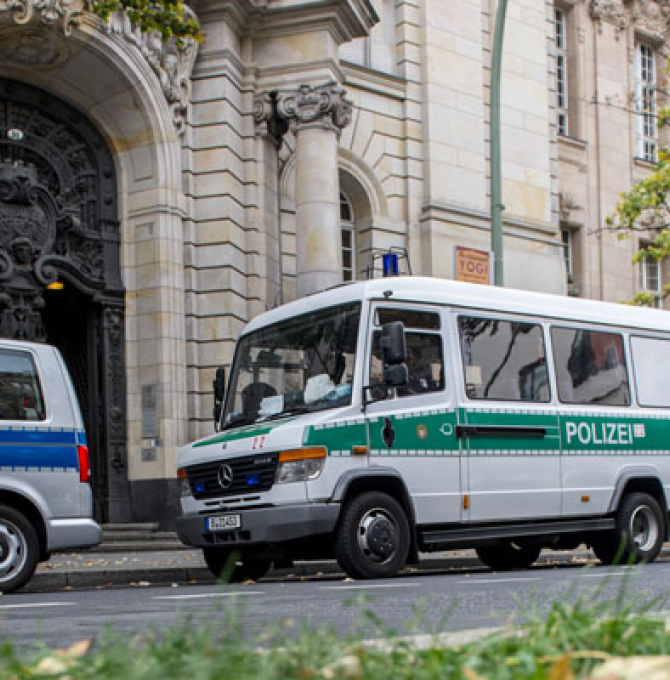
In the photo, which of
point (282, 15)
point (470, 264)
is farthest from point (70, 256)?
point (470, 264)

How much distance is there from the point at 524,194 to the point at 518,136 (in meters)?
1.19

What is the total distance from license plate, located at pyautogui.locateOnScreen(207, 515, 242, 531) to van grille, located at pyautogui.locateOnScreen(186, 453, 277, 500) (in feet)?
0.73

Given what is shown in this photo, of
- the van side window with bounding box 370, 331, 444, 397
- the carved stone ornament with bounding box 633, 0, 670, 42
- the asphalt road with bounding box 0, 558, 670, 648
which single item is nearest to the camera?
the asphalt road with bounding box 0, 558, 670, 648

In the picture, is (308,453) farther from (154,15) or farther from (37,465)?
(154,15)

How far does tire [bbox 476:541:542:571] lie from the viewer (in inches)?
536

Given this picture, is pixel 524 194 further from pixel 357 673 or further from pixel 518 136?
pixel 357 673

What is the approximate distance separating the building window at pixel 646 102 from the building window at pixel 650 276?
2.60m

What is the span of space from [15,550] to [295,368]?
2.91m

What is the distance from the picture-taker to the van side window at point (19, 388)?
10.3m

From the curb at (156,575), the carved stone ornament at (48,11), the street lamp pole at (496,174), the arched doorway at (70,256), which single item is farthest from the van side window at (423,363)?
the arched doorway at (70,256)

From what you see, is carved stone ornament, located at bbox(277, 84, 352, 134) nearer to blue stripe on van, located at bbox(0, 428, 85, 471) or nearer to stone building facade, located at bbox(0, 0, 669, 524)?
stone building facade, located at bbox(0, 0, 669, 524)

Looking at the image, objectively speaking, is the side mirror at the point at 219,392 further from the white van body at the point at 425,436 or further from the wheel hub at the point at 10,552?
the wheel hub at the point at 10,552

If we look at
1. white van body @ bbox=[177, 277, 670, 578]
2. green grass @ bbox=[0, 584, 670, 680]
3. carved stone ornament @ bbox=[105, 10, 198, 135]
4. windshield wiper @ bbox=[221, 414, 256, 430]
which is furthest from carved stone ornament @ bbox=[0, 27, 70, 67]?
green grass @ bbox=[0, 584, 670, 680]

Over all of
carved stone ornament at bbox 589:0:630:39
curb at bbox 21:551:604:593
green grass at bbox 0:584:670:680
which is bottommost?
curb at bbox 21:551:604:593
